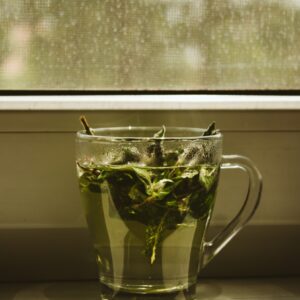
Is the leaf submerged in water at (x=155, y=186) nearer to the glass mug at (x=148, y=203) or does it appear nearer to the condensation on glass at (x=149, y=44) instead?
the glass mug at (x=148, y=203)

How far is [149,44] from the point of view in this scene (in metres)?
0.78

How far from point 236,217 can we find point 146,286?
0.40ft

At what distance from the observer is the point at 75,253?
2.46 ft

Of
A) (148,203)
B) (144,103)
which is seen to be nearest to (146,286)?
(148,203)

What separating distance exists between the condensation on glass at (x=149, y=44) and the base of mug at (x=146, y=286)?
0.78ft

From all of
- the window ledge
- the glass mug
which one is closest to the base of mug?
the glass mug

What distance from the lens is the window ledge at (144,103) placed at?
2.41 ft

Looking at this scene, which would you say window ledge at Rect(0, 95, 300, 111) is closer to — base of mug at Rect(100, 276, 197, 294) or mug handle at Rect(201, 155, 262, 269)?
mug handle at Rect(201, 155, 262, 269)

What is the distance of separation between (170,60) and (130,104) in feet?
0.26

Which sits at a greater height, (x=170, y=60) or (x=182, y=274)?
(x=170, y=60)

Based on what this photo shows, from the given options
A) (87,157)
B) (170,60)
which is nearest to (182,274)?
(87,157)

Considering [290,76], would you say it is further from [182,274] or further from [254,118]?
[182,274]

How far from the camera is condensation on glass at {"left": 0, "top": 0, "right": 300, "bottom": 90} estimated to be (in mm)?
765

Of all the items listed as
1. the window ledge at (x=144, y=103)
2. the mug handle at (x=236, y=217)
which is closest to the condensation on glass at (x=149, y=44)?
the window ledge at (x=144, y=103)
